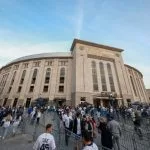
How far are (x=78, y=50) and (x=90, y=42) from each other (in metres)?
5.63

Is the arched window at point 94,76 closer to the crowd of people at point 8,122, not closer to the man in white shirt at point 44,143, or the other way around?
the crowd of people at point 8,122

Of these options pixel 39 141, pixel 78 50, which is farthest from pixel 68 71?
pixel 39 141

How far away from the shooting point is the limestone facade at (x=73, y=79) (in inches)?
1452

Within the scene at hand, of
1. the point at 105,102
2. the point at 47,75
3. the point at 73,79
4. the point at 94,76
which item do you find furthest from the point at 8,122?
the point at 47,75

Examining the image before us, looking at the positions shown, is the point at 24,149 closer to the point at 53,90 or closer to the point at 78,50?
the point at 53,90

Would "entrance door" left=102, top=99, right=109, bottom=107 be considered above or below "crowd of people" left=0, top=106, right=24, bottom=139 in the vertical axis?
above

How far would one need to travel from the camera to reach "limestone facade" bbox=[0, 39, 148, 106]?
36.9 metres

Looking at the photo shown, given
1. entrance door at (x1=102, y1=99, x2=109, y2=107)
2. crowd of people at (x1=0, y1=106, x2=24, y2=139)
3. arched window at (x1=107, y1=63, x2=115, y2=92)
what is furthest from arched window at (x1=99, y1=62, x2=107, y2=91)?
crowd of people at (x1=0, y1=106, x2=24, y2=139)

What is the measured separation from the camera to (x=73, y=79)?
130ft

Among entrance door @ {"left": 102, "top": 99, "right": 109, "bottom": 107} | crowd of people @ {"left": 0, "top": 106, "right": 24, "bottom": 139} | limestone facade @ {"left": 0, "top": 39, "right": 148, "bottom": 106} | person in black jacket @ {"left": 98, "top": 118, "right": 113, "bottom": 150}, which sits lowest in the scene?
person in black jacket @ {"left": 98, "top": 118, "right": 113, "bottom": 150}

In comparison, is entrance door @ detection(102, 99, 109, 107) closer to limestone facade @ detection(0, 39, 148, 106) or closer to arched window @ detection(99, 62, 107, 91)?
limestone facade @ detection(0, 39, 148, 106)

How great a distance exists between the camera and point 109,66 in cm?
4294

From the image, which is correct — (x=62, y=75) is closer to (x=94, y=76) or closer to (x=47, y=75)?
(x=47, y=75)

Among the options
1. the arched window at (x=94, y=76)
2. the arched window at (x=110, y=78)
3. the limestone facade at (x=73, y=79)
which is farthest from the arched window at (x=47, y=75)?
the arched window at (x=110, y=78)
